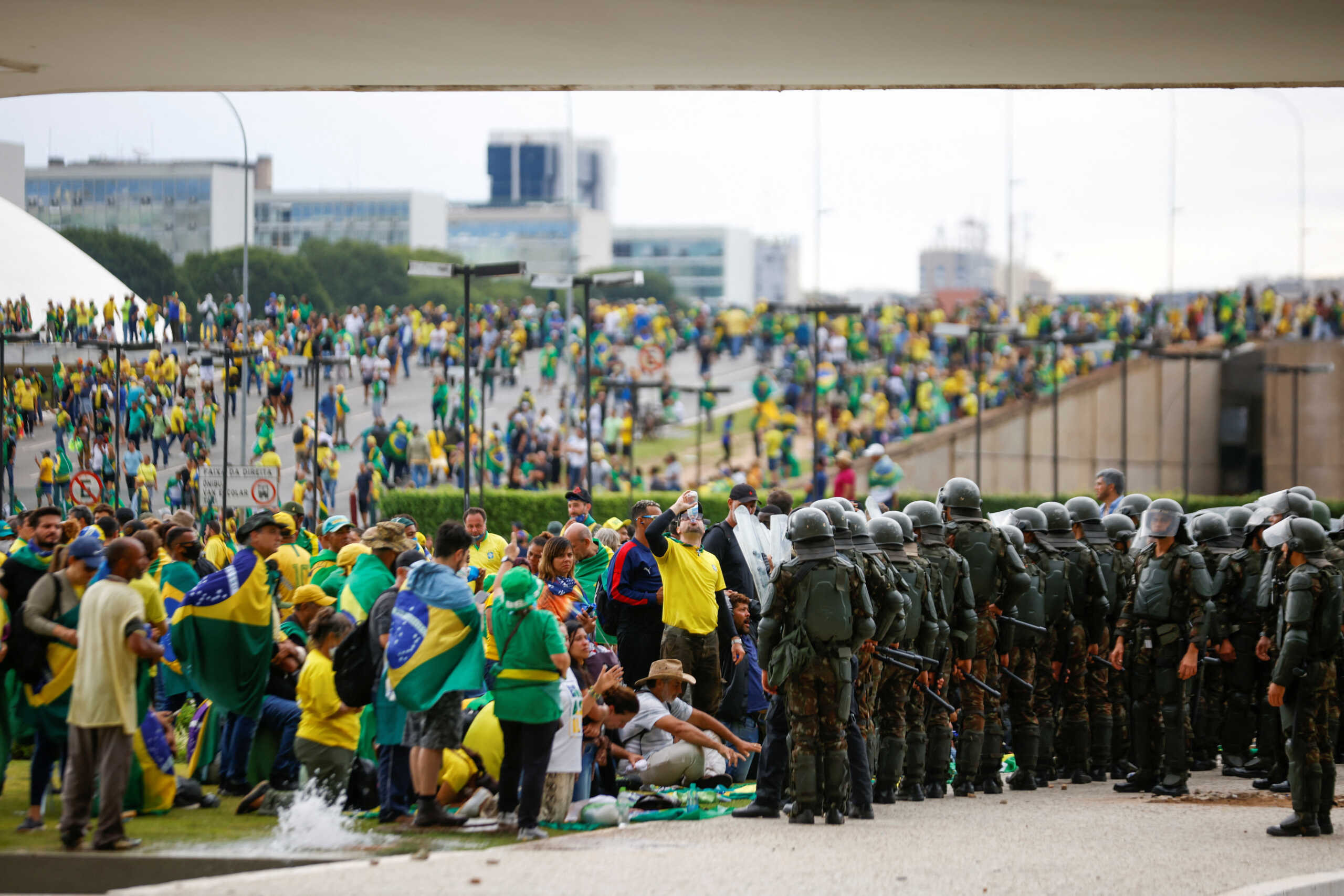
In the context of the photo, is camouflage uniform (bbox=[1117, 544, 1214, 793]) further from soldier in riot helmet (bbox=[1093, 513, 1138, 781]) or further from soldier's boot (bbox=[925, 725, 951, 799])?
soldier's boot (bbox=[925, 725, 951, 799])

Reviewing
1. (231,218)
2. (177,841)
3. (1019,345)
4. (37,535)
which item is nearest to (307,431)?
(231,218)

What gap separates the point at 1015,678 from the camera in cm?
1059

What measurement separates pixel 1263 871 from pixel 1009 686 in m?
3.13

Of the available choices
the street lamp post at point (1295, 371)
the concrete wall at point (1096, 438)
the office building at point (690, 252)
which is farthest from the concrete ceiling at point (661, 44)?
the office building at point (690, 252)

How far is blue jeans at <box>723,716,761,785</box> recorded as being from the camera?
34.0 feet

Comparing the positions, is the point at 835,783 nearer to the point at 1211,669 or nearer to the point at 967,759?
the point at 967,759

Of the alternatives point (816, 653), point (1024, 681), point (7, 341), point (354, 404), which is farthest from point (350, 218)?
point (816, 653)

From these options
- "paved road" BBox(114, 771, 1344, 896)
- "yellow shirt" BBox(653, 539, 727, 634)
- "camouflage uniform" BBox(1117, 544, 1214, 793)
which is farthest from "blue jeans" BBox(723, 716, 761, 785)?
"camouflage uniform" BBox(1117, 544, 1214, 793)

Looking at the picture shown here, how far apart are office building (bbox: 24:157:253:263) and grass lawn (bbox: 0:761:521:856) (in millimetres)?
7238

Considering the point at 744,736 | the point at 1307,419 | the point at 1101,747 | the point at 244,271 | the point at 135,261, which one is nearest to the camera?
the point at 744,736

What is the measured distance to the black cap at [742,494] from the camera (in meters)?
11.1

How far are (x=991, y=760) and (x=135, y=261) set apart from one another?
496 inches

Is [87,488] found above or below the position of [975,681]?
above

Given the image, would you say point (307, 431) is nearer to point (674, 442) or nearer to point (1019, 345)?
point (674, 442)
